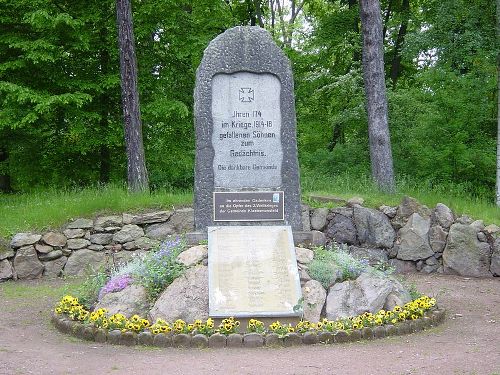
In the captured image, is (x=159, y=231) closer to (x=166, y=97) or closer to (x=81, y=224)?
(x=81, y=224)

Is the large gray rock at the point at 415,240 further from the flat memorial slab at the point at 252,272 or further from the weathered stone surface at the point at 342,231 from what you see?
the flat memorial slab at the point at 252,272

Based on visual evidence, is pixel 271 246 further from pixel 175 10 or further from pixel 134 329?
pixel 175 10

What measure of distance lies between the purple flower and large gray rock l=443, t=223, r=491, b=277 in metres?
6.04

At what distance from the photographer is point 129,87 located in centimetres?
1388

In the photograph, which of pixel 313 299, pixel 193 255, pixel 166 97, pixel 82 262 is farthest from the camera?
pixel 166 97

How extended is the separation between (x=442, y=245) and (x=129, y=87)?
7.08 m

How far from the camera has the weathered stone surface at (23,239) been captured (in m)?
11.0

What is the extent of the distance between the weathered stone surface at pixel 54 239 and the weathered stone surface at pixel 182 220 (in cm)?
187

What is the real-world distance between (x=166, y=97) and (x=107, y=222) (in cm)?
527

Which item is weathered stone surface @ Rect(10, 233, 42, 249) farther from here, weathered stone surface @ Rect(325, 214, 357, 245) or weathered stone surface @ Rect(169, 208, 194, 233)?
weathered stone surface @ Rect(325, 214, 357, 245)

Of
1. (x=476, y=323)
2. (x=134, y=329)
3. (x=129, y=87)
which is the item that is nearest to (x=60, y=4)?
(x=129, y=87)

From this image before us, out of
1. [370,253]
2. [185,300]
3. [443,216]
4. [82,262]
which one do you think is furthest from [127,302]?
[443,216]

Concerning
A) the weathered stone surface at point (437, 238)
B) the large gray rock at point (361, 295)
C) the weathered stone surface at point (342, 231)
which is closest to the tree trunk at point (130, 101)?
the weathered stone surface at point (342, 231)

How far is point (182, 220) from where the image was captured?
1176 cm
